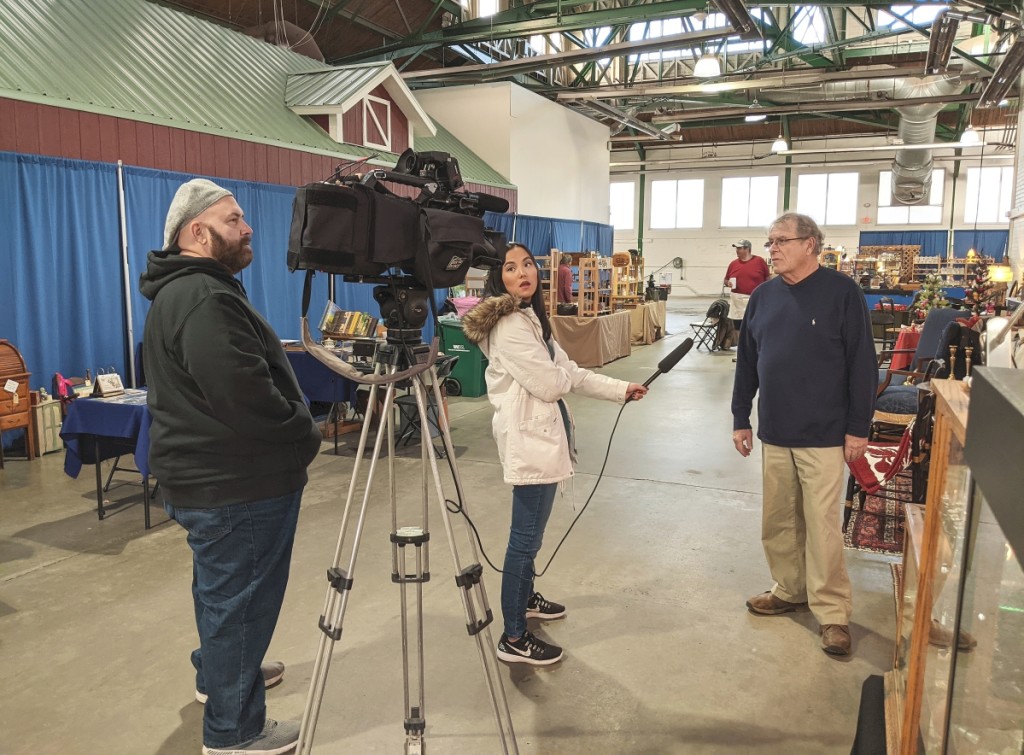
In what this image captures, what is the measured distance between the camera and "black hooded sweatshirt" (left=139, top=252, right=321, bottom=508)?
75.7 inches

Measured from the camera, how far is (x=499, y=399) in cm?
269

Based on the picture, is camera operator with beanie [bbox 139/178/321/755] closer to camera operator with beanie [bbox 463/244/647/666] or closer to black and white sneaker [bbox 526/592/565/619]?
camera operator with beanie [bbox 463/244/647/666]

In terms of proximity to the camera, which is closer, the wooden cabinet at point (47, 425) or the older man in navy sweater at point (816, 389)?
the older man in navy sweater at point (816, 389)

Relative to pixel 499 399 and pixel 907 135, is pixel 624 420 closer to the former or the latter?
pixel 499 399

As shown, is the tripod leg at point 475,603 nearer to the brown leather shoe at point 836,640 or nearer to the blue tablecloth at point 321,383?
the brown leather shoe at point 836,640

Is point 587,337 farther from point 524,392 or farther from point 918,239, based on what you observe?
point 918,239

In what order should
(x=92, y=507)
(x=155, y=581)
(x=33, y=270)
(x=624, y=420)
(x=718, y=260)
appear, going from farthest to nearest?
(x=718, y=260)
(x=624, y=420)
(x=33, y=270)
(x=92, y=507)
(x=155, y=581)

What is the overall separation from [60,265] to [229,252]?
18.1ft

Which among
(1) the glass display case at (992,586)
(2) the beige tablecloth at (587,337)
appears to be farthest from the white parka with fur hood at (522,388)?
(2) the beige tablecloth at (587,337)

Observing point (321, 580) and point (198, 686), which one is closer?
point (198, 686)

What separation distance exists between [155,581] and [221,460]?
201cm

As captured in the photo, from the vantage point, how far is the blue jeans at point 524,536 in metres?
2.69

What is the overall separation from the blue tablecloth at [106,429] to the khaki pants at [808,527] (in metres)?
3.29

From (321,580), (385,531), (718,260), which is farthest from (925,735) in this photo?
(718,260)
